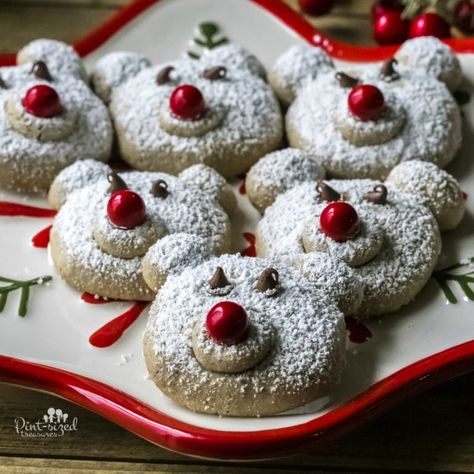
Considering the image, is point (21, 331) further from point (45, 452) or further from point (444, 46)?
point (444, 46)

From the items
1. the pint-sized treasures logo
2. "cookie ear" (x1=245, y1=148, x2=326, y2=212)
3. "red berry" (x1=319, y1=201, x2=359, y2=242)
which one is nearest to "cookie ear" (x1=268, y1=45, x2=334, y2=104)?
"cookie ear" (x1=245, y1=148, x2=326, y2=212)

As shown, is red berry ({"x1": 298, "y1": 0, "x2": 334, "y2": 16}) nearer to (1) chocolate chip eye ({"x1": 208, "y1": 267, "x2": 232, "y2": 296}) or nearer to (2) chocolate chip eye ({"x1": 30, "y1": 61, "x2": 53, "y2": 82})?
(2) chocolate chip eye ({"x1": 30, "y1": 61, "x2": 53, "y2": 82})

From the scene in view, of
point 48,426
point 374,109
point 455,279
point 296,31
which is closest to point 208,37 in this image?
point 296,31

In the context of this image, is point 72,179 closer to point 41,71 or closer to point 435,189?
point 41,71

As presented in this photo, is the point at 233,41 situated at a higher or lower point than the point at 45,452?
higher

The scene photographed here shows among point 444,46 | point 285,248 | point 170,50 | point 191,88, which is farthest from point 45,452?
point 444,46

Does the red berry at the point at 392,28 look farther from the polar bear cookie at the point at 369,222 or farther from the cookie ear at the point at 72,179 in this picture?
the cookie ear at the point at 72,179

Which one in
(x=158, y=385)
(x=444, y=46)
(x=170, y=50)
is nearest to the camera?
(x=158, y=385)
